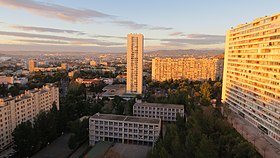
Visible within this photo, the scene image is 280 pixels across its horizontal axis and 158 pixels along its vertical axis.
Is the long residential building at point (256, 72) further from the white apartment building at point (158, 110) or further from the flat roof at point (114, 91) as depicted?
the flat roof at point (114, 91)

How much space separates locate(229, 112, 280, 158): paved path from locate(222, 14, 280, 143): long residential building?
40cm

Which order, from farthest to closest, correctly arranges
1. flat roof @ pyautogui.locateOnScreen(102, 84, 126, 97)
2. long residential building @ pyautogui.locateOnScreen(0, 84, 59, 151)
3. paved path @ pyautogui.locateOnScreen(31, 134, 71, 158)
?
flat roof @ pyautogui.locateOnScreen(102, 84, 126, 97)
long residential building @ pyautogui.locateOnScreen(0, 84, 59, 151)
paved path @ pyautogui.locateOnScreen(31, 134, 71, 158)

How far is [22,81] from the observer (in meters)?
42.7

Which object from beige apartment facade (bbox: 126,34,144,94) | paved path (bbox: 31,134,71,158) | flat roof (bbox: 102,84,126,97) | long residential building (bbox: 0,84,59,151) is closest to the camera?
paved path (bbox: 31,134,71,158)

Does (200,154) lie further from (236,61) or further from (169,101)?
(236,61)

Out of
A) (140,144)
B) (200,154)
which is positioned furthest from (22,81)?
(200,154)

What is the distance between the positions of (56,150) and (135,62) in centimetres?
2044

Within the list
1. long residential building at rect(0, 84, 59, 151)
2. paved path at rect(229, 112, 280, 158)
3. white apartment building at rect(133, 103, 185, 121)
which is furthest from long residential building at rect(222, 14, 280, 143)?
long residential building at rect(0, 84, 59, 151)

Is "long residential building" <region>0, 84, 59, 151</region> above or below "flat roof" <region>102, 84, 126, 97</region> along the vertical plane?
above

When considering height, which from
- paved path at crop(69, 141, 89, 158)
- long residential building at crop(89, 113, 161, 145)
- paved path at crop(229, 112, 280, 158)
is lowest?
paved path at crop(69, 141, 89, 158)

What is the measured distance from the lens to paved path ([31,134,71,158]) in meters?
14.7

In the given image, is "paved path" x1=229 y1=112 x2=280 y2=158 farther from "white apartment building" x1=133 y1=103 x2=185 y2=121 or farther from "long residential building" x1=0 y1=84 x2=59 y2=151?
"long residential building" x1=0 y1=84 x2=59 y2=151

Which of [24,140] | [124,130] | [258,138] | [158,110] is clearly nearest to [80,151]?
[124,130]

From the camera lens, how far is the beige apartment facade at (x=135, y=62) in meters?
33.1
